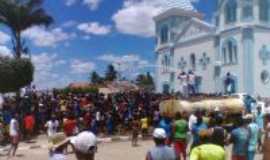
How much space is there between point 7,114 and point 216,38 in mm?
25927

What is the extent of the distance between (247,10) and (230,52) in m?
3.51

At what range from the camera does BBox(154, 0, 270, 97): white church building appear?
42.6 metres

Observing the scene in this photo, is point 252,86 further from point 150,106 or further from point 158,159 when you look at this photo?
point 158,159

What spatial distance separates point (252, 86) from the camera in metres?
42.1

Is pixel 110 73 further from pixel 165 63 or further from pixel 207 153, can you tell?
pixel 207 153

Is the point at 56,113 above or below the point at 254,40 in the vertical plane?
below

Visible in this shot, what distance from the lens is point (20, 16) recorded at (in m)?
31.5

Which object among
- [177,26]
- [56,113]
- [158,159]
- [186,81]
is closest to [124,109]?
[56,113]

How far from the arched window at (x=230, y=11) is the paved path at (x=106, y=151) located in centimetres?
2272

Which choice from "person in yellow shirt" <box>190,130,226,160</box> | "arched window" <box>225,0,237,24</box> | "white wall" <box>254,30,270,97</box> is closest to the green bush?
"white wall" <box>254,30,270,97</box>

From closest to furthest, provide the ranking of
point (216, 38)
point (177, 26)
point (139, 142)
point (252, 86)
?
point (139, 142) < point (252, 86) < point (216, 38) < point (177, 26)

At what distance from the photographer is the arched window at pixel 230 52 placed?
43750 mm

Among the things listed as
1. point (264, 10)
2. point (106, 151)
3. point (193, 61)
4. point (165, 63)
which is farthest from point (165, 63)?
point (106, 151)

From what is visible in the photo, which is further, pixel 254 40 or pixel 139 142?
pixel 254 40
